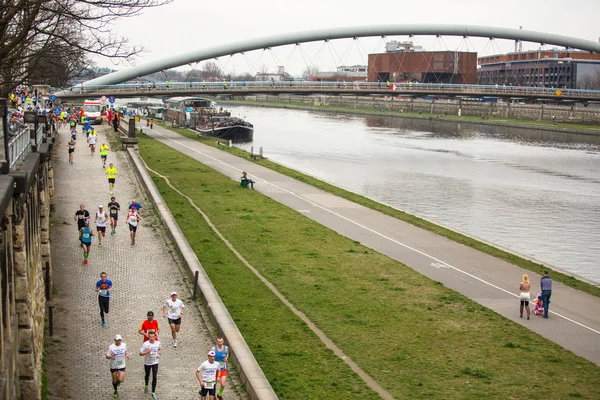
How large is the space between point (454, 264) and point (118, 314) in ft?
38.7

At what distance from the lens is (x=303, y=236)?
2808 centimetres

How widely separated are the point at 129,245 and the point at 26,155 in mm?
8627

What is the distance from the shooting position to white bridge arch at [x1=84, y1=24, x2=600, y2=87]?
91062 mm

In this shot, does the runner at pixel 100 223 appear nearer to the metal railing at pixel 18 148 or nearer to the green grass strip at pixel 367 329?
the green grass strip at pixel 367 329

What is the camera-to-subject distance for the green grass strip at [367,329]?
1520 cm

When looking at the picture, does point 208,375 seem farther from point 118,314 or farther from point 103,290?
point 118,314

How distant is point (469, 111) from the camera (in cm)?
12419

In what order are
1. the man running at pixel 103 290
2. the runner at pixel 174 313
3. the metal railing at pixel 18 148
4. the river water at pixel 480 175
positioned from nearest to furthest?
the metal railing at pixel 18 148, the runner at pixel 174 313, the man running at pixel 103 290, the river water at pixel 480 175

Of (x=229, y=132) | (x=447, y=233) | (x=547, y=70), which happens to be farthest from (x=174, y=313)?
(x=547, y=70)

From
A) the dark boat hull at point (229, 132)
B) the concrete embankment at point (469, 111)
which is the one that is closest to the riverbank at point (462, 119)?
the concrete embankment at point (469, 111)

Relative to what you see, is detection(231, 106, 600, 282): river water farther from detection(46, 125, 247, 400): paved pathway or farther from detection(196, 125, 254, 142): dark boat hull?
detection(46, 125, 247, 400): paved pathway

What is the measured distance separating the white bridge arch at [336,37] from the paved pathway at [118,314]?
62.5 meters

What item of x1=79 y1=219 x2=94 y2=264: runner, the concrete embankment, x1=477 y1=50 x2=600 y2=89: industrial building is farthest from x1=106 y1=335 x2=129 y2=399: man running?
x1=477 y1=50 x2=600 y2=89: industrial building

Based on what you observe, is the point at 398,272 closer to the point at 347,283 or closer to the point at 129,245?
the point at 347,283
